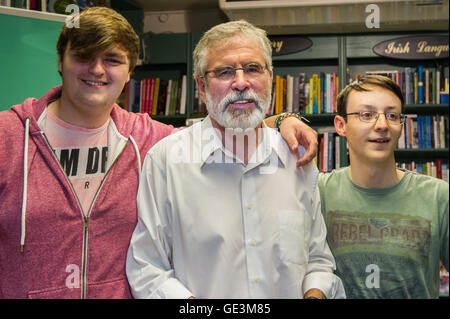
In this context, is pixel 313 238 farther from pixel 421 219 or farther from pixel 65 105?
pixel 65 105

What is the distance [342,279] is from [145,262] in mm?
499

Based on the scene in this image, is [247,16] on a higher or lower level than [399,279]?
higher

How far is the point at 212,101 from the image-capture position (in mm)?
1205

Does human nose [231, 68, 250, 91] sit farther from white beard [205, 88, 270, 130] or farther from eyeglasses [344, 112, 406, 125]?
eyeglasses [344, 112, 406, 125]

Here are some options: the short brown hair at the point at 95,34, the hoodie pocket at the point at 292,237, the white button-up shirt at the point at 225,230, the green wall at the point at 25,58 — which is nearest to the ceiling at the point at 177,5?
the green wall at the point at 25,58

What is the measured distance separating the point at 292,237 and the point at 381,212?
0.79 feet

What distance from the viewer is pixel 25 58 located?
1547mm

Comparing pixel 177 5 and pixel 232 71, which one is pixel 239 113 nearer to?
pixel 232 71

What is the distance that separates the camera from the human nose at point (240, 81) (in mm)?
1149

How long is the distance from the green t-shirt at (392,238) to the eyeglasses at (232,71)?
40 cm

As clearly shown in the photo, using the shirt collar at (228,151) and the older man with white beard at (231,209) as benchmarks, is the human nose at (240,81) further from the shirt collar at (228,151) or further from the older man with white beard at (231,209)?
the shirt collar at (228,151)

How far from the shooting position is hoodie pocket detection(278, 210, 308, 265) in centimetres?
114

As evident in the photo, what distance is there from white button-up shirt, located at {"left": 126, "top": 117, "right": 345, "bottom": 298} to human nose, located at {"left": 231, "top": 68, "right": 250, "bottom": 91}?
18cm
